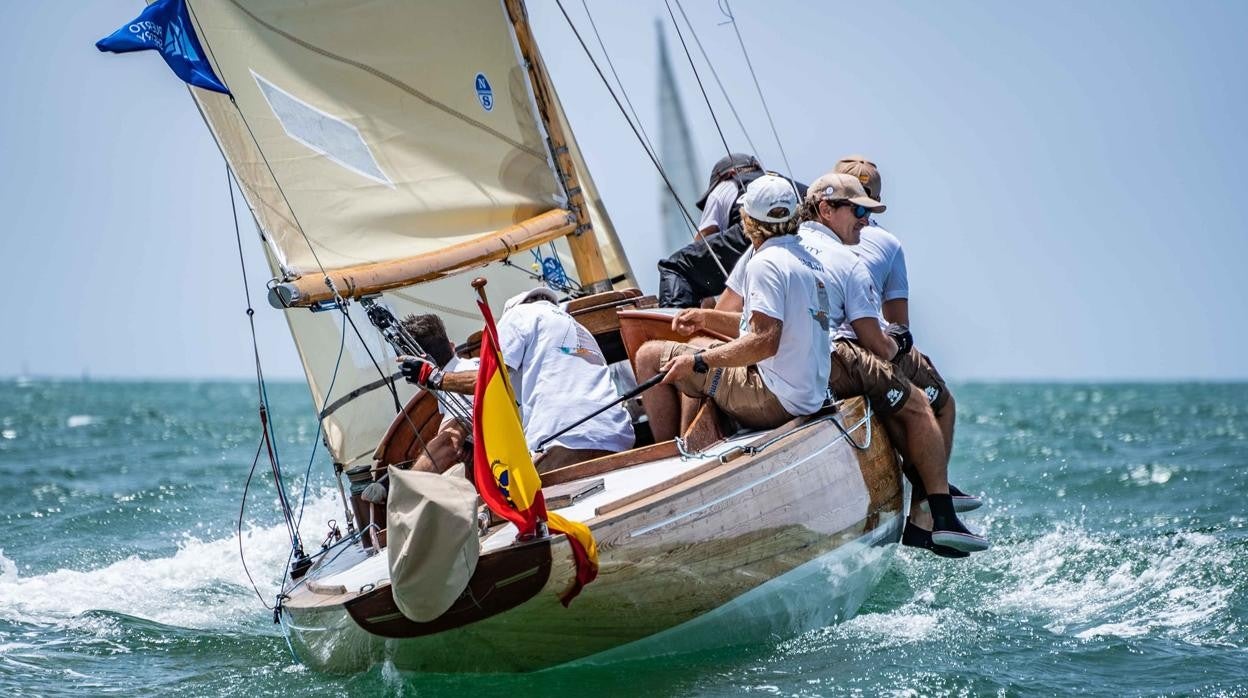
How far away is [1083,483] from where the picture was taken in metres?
12.9

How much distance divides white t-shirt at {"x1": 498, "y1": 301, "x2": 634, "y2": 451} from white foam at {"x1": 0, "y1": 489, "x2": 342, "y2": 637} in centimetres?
260

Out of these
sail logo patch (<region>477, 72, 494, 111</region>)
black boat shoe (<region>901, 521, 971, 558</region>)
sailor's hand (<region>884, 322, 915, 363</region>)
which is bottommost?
black boat shoe (<region>901, 521, 971, 558</region>)

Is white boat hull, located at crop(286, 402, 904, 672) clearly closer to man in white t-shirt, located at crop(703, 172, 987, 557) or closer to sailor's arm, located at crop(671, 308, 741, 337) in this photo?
man in white t-shirt, located at crop(703, 172, 987, 557)

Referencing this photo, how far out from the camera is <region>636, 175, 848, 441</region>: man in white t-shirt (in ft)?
17.7

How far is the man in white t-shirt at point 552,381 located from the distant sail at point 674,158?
17944 mm

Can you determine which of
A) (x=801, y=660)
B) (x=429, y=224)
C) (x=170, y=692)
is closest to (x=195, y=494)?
(x=429, y=224)

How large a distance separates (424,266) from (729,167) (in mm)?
1750

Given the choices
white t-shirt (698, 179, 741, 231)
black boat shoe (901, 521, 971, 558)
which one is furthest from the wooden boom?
black boat shoe (901, 521, 971, 558)

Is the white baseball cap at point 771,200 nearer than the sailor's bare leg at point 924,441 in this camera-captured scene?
Yes

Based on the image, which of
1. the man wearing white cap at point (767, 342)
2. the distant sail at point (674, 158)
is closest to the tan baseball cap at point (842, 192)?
the man wearing white cap at point (767, 342)

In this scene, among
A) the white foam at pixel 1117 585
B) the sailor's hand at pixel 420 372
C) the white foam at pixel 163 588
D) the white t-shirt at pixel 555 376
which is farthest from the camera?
the white foam at pixel 163 588

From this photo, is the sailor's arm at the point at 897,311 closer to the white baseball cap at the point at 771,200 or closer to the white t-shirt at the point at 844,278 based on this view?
the white t-shirt at the point at 844,278

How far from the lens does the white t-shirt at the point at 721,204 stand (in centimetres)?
745

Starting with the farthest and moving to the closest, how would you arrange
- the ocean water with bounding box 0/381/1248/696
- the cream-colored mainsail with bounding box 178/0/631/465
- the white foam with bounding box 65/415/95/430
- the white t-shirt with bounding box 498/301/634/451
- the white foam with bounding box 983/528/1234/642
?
1. the white foam with bounding box 65/415/95/430
2. the cream-colored mainsail with bounding box 178/0/631/465
3. the white foam with bounding box 983/528/1234/642
4. the white t-shirt with bounding box 498/301/634/451
5. the ocean water with bounding box 0/381/1248/696
